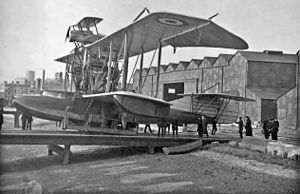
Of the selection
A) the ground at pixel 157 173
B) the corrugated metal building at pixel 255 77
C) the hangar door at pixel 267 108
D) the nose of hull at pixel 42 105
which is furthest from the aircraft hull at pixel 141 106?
the hangar door at pixel 267 108

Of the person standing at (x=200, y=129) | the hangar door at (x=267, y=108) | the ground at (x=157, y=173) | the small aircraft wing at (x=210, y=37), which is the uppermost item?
the small aircraft wing at (x=210, y=37)

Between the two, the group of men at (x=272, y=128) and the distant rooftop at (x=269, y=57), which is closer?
the group of men at (x=272, y=128)

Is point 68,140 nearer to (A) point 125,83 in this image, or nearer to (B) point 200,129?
(A) point 125,83

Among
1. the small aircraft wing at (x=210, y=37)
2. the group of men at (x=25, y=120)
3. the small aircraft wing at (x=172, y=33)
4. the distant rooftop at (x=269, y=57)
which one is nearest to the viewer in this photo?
the small aircraft wing at (x=172, y=33)

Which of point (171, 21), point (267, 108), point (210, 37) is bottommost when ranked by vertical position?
point (267, 108)

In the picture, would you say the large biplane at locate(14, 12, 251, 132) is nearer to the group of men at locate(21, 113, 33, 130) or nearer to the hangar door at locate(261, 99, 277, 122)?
the group of men at locate(21, 113, 33, 130)

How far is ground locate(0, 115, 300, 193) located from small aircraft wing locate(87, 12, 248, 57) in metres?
2.95

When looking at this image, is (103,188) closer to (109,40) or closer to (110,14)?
(110,14)

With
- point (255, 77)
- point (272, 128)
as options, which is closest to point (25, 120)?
point (272, 128)

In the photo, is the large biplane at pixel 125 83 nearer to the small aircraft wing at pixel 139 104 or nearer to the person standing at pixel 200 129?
the small aircraft wing at pixel 139 104

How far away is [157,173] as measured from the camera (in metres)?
4.94

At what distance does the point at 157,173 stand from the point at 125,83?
11.7 ft

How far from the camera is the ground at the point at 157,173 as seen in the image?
3.92 m

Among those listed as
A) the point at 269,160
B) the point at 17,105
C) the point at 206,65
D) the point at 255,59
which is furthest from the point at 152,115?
the point at 206,65
